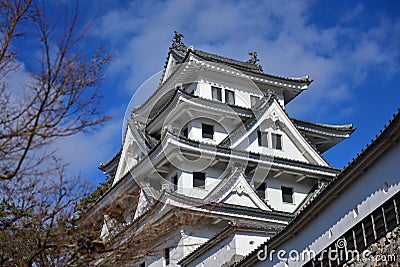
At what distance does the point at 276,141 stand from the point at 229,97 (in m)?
3.33

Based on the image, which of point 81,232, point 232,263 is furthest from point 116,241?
point 232,263

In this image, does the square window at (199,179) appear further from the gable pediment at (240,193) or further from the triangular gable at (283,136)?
the triangular gable at (283,136)

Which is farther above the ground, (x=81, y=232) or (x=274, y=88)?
(x=274, y=88)

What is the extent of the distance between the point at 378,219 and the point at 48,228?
6926 mm

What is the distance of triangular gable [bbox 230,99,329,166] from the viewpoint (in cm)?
2595

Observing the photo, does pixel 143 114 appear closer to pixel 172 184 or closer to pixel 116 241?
pixel 172 184

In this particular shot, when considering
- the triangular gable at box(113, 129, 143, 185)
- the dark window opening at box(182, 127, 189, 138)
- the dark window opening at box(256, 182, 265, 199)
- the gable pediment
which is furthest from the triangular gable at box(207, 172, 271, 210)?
the triangular gable at box(113, 129, 143, 185)

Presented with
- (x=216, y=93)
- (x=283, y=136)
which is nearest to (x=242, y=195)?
(x=283, y=136)

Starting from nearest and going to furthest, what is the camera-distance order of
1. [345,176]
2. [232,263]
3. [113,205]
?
[113,205] < [345,176] < [232,263]

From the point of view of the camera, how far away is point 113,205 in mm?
8852

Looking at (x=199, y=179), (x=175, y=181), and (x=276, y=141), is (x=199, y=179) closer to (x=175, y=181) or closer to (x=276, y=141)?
(x=175, y=181)

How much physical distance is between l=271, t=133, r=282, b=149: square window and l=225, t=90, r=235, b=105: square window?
2.76 m

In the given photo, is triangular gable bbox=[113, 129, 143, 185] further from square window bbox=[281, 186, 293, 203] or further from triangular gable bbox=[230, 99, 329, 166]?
square window bbox=[281, 186, 293, 203]

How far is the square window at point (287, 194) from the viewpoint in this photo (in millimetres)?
25906
